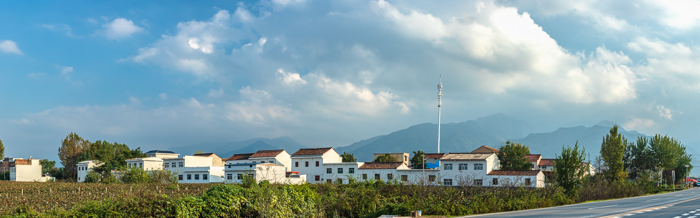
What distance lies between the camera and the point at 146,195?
13.7m

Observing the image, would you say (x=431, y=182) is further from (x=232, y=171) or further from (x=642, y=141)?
(x=642, y=141)

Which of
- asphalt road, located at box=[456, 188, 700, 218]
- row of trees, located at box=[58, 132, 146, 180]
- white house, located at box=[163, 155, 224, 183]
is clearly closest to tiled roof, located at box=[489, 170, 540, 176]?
asphalt road, located at box=[456, 188, 700, 218]

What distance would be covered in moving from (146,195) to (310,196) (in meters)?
5.74

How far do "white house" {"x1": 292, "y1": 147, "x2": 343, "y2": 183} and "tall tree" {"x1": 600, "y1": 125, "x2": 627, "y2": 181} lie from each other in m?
36.0

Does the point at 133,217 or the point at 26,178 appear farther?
the point at 26,178

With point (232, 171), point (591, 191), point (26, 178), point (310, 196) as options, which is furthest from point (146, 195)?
point (26, 178)

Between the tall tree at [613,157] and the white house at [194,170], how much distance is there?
50.7 m

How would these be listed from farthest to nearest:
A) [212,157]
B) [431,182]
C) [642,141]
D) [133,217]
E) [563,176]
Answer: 1. [212,157]
2. [642,141]
3. [563,176]
4. [431,182]
5. [133,217]

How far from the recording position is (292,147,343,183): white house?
2576 inches

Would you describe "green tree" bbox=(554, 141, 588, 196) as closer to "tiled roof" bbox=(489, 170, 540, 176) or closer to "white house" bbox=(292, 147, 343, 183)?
"tiled roof" bbox=(489, 170, 540, 176)

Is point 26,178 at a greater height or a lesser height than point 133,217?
lesser

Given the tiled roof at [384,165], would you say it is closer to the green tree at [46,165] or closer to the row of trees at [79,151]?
the row of trees at [79,151]

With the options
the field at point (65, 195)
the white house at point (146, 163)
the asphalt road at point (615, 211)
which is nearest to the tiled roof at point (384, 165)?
the field at point (65, 195)

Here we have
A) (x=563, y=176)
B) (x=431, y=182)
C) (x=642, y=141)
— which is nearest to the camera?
(x=431, y=182)
